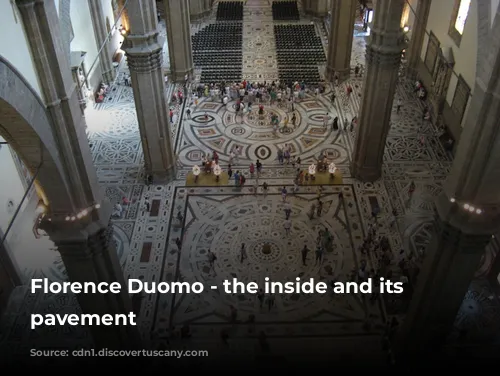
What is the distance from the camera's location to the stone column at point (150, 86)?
16297 mm

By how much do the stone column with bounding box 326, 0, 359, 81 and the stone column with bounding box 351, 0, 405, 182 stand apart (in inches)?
316

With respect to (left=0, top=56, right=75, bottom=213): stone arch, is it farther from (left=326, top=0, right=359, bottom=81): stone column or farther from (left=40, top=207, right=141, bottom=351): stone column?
(left=326, top=0, right=359, bottom=81): stone column

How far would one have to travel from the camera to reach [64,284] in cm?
1580

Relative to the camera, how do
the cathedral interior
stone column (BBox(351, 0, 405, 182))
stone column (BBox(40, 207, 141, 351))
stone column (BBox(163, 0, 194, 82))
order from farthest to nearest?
stone column (BBox(163, 0, 194, 82)), stone column (BBox(351, 0, 405, 182)), stone column (BBox(40, 207, 141, 351)), the cathedral interior

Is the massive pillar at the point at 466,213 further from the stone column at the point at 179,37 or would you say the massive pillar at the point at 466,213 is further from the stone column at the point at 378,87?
the stone column at the point at 179,37

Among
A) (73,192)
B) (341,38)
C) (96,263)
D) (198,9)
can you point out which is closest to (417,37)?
(341,38)

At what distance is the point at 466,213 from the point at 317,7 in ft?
84.9

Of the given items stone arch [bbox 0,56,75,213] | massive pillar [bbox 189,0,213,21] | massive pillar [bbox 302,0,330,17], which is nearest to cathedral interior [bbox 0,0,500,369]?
stone arch [bbox 0,56,75,213]

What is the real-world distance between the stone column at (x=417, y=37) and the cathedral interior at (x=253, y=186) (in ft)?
0.31

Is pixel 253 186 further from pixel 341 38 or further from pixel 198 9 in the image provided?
pixel 198 9

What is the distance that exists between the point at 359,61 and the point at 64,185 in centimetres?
2193

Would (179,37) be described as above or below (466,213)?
below

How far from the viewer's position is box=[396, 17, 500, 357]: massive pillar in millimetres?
9367

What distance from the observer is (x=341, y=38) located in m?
25.4
